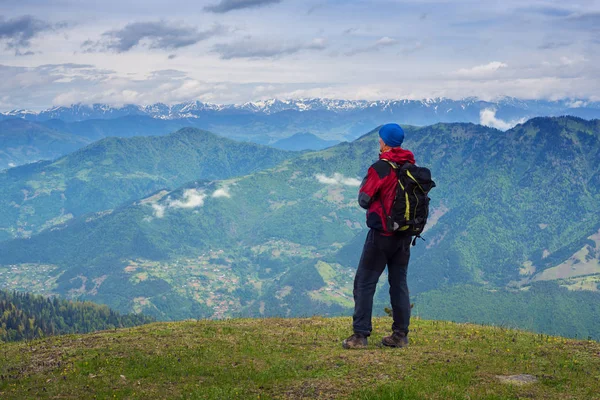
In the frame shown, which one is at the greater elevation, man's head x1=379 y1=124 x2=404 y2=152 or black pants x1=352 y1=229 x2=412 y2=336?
man's head x1=379 y1=124 x2=404 y2=152

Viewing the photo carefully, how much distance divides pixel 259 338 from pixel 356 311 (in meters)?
3.98

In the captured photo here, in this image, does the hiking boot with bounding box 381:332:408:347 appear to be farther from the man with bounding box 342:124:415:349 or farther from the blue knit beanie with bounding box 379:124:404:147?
the blue knit beanie with bounding box 379:124:404:147

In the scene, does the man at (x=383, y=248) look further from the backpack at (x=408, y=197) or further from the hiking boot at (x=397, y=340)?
the backpack at (x=408, y=197)

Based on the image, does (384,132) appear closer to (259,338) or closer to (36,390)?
(259,338)

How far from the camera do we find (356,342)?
17.3 metres

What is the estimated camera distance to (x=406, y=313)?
17172 millimetres

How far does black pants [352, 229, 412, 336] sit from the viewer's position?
52.8 feet

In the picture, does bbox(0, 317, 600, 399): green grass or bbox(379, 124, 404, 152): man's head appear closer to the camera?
bbox(0, 317, 600, 399): green grass

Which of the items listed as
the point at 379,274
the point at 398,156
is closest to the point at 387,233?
the point at 379,274

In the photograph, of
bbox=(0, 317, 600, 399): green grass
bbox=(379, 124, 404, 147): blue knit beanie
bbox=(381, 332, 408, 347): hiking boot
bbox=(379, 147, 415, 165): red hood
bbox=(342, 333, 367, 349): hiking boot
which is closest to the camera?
bbox=(0, 317, 600, 399): green grass

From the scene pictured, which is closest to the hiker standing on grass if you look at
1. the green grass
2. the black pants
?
the black pants

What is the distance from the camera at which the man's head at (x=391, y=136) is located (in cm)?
1608

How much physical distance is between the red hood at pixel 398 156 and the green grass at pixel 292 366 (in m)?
5.63

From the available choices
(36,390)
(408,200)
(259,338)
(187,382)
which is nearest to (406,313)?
(408,200)
